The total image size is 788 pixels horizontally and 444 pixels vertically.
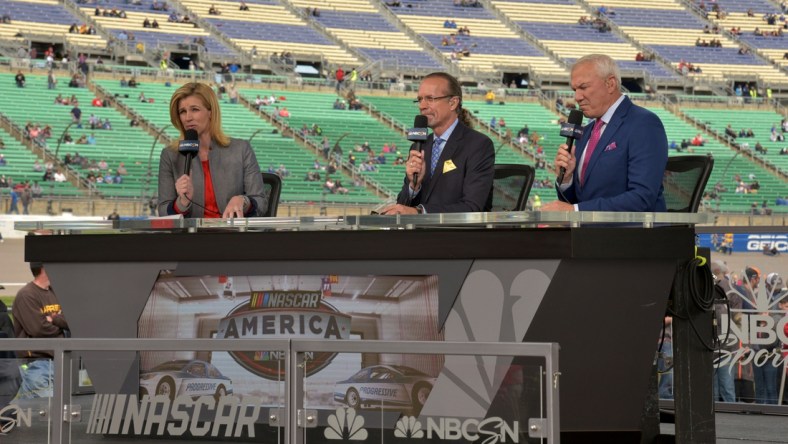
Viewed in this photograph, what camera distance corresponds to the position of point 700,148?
143 ft

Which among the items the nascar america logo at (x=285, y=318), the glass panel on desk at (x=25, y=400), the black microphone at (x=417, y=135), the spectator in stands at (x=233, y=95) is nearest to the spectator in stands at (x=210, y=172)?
the black microphone at (x=417, y=135)

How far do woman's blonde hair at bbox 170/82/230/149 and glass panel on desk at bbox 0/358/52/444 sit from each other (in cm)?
118

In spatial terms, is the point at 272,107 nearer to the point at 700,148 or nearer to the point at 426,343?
the point at 700,148

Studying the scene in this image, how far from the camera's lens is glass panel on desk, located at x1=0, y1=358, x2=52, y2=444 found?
368 centimetres

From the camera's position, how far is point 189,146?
446 centimetres

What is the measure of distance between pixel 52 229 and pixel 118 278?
0.97ft

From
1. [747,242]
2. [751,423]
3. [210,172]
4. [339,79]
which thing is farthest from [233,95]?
[210,172]

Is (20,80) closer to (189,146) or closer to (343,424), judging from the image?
(189,146)

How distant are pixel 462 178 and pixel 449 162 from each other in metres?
0.08

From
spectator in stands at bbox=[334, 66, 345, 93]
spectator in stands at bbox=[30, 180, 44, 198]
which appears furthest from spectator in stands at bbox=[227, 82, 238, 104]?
spectator in stands at bbox=[30, 180, 44, 198]

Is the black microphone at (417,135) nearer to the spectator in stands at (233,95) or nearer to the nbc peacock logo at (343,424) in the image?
the nbc peacock logo at (343,424)

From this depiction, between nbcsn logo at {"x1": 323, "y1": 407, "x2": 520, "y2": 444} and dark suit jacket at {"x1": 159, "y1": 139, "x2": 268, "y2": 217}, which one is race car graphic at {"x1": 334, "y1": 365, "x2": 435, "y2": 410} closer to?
nbcsn logo at {"x1": 323, "y1": 407, "x2": 520, "y2": 444}

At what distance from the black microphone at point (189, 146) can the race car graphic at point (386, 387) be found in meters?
1.39

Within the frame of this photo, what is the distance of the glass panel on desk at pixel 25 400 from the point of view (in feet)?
12.1
